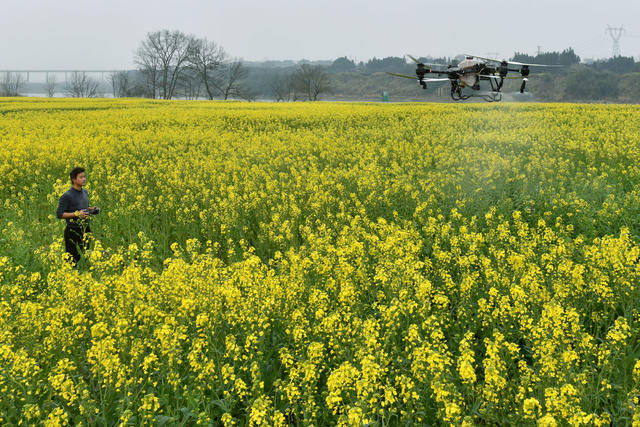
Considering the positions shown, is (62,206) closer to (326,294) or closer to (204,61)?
(326,294)

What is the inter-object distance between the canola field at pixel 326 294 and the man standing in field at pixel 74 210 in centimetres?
32

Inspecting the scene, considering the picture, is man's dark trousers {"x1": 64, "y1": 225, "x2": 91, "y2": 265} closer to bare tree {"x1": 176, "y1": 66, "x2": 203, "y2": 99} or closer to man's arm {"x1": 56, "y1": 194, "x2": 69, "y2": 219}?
man's arm {"x1": 56, "y1": 194, "x2": 69, "y2": 219}

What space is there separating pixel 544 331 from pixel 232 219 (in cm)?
655

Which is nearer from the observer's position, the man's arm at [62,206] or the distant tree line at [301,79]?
the man's arm at [62,206]

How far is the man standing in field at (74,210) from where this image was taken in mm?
7465

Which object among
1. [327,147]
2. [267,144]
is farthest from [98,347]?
[267,144]

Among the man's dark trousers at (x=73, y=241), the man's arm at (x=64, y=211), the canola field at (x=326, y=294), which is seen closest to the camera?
the canola field at (x=326, y=294)

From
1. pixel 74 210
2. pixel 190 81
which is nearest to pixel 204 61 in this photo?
pixel 190 81

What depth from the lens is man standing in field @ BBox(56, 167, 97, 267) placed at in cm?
746

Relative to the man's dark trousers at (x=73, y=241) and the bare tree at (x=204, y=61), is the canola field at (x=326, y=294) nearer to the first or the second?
the man's dark trousers at (x=73, y=241)

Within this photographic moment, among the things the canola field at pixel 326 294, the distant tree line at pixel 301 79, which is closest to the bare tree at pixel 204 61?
the distant tree line at pixel 301 79

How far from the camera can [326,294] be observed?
185 inches

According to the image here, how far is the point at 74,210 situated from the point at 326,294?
551cm

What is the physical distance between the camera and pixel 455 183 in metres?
10.9
